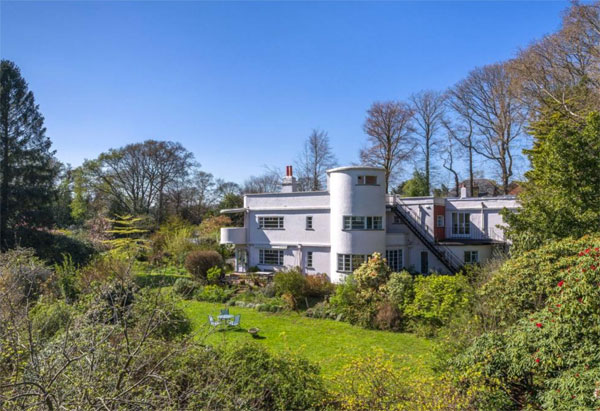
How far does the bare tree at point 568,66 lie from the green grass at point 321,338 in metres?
12.8

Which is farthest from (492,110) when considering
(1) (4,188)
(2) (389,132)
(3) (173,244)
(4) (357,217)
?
(1) (4,188)

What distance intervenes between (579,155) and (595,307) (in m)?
8.89

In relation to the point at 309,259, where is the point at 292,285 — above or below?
below

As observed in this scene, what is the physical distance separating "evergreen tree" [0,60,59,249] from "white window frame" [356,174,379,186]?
75.9 feet

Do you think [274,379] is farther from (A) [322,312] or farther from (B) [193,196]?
(B) [193,196]

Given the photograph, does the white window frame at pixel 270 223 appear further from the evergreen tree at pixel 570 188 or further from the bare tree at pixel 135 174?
the bare tree at pixel 135 174

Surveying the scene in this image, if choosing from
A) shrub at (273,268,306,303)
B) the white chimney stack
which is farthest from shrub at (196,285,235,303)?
the white chimney stack

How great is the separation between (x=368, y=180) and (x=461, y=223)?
8484mm

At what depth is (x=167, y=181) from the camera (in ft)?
140

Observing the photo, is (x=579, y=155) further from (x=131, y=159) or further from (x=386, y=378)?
(x=131, y=159)

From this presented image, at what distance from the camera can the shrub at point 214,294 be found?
2120 centimetres

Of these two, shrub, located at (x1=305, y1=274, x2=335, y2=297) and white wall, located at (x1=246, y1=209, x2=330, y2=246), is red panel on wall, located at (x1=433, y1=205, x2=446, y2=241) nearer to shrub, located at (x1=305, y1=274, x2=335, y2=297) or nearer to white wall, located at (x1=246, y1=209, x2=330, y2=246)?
white wall, located at (x1=246, y1=209, x2=330, y2=246)

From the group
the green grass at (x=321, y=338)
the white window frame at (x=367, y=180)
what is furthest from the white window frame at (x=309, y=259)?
the green grass at (x=321, y=338)

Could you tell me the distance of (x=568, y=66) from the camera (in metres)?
19.5
